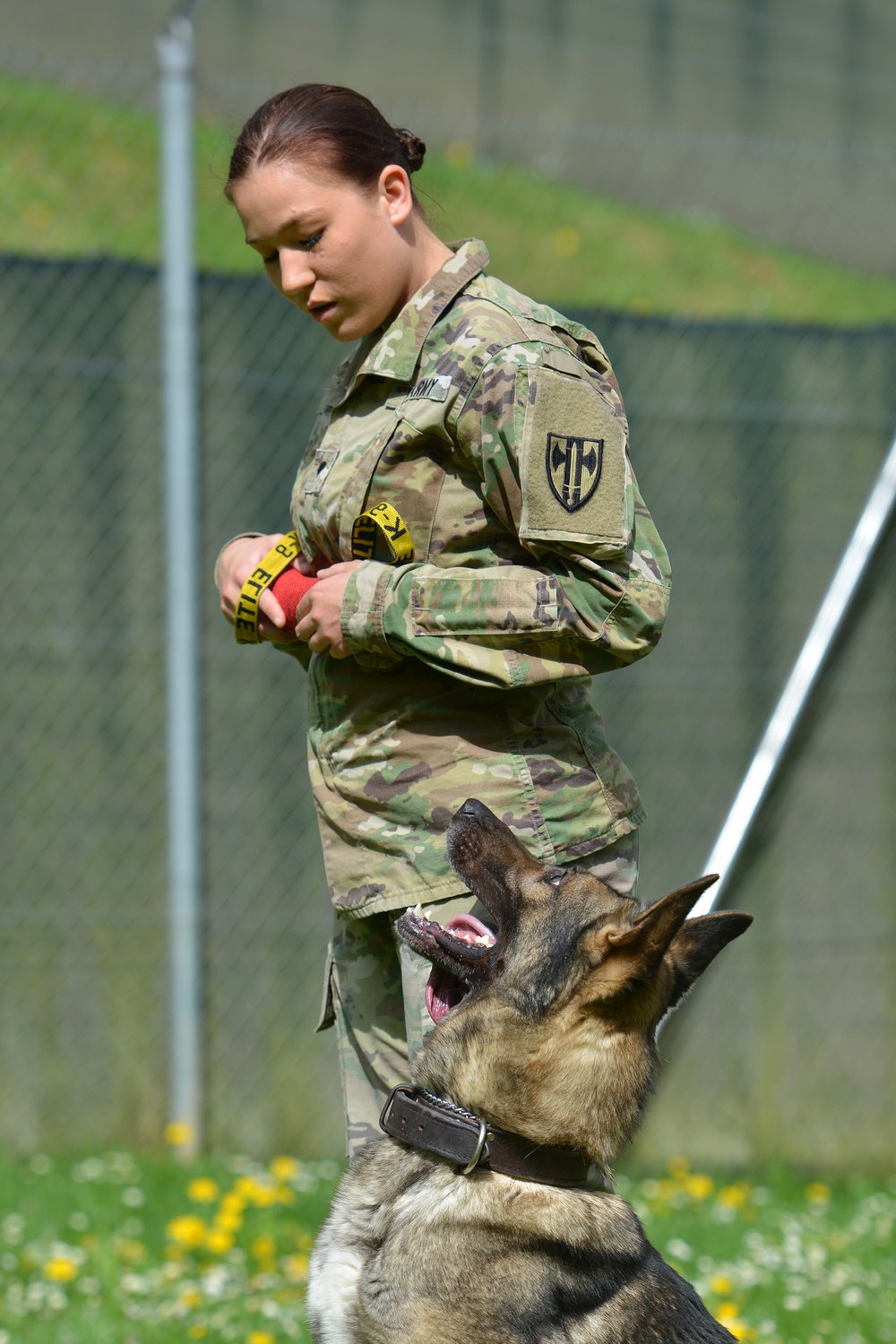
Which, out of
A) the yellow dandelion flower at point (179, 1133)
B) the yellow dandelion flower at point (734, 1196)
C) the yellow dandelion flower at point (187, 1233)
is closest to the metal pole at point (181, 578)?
the yellow dandelion flower at point (179, 1133)

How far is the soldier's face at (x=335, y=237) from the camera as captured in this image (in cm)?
227

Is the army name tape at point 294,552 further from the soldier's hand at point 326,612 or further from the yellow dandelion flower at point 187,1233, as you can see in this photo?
the yellow dandelion flower at point 187,1233

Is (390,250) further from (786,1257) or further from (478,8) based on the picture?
(478,8)

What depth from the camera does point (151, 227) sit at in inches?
330

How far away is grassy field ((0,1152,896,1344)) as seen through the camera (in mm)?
3406

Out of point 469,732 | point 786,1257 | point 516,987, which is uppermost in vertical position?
point 469,732

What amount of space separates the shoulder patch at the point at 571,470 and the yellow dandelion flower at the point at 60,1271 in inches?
102

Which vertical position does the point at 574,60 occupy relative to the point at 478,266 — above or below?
above

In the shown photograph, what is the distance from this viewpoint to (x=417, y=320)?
7.55 ft

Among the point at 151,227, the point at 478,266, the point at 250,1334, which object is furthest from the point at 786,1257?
the point at 151,227

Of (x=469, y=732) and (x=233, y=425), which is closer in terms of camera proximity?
(x=469, y=732)

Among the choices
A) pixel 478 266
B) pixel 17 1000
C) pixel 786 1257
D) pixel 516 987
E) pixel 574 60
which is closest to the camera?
pixel 516 987

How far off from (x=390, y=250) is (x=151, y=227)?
21.8 ft

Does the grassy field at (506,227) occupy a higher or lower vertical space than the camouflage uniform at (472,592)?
higher
